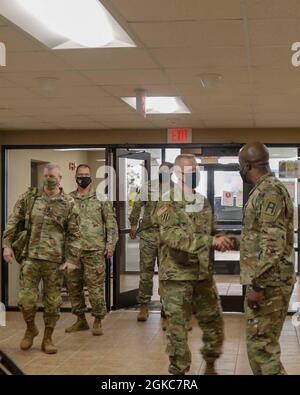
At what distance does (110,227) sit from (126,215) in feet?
4.71

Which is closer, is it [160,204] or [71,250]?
[160,204]

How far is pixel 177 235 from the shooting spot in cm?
388

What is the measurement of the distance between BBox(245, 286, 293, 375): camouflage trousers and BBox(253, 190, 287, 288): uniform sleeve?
0.34 feet

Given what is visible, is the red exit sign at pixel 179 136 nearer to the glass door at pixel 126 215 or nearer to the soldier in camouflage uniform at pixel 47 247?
the glass door at pixel 126 215

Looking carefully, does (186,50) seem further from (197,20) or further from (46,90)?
(46,90)

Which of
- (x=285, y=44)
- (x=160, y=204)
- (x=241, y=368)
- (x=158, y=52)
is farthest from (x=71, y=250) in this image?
(x=285, y=44)

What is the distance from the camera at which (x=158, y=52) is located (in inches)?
145

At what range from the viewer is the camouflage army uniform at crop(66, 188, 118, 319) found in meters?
5.86

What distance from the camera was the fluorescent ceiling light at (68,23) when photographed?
10.3 feet

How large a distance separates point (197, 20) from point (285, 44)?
28.0 inches

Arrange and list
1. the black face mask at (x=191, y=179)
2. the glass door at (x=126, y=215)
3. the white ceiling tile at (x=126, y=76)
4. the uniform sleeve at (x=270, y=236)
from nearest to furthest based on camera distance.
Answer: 1. the uniform sleeve at (x=270, y=236)
2. the black face mask at (x=191, y=179)
3. the white ceiling tile at (x=126, y=76)
4. the glass door at (x=126, y=215)

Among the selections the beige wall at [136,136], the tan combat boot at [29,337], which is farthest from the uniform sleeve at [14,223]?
the beige wall at [136,136]

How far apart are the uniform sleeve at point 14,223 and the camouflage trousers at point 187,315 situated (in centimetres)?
165

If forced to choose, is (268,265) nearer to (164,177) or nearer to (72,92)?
(72,92)
